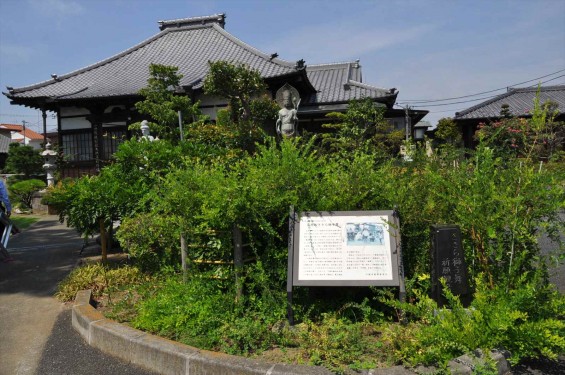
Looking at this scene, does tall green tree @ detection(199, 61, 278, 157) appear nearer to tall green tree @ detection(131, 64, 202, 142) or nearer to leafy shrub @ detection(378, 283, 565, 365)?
tall green tree @ detection(131, 64, 202, 142)

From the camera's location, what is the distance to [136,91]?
1678cm

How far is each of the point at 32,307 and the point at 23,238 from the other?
21.0ft

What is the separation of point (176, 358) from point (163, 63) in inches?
757

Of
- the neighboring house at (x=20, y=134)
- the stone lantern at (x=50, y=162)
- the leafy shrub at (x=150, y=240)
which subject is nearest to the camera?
the leafy shrub at (x=150, y=240)

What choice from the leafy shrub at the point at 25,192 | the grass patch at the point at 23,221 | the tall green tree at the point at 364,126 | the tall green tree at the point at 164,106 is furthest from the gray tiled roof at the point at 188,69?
the grass patch at the point at 23,221

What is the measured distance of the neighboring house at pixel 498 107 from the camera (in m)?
25.0

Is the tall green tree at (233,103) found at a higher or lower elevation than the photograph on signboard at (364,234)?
higher

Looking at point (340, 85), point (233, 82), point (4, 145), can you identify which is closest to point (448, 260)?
point (233, 82)

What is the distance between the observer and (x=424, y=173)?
449 cm

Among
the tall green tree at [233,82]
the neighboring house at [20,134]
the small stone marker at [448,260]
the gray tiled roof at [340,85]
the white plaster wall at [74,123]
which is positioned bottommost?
the small stone marker at [448,260]

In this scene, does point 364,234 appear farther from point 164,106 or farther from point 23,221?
point 23,221

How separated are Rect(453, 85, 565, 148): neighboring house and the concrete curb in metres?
23.6

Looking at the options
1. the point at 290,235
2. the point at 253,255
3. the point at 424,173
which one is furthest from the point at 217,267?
the point at 424,173

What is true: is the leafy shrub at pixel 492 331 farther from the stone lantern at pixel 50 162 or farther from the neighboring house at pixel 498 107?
the neighboring house at pixel 498 107
